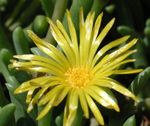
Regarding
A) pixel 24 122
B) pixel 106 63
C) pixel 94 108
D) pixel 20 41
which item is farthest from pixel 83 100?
pixel 20 41

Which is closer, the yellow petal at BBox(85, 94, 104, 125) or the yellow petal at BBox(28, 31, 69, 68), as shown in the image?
the yellow petal at BBox(85, 94, 104, 125)

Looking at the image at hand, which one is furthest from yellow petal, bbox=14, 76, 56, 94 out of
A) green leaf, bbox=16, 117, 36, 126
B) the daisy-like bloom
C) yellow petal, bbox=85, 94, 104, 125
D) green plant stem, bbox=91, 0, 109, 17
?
green plant stem, bbox=91, 0, 109, 17

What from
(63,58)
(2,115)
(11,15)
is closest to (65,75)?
(63,58)

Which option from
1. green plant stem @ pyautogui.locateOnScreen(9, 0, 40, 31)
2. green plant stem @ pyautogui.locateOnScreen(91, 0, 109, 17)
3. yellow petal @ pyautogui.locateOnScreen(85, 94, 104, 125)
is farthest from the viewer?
green plant stem @ pyautogui.locateOnScreen(9, 0, 40, 31)

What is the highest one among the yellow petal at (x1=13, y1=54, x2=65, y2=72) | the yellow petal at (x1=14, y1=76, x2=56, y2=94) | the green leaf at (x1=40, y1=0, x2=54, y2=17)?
the green leaf at (x1=40, y1=0, x2=54, y2=17)

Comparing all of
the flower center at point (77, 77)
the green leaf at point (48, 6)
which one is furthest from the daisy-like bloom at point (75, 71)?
the green leaf at point (48, 6)

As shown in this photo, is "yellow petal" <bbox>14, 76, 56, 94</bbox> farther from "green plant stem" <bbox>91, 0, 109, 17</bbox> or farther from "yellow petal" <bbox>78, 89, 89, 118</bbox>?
"green plant stem" <bbox>91, 0, 109, 17</bbox>

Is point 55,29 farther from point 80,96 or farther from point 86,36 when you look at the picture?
point 80,96
